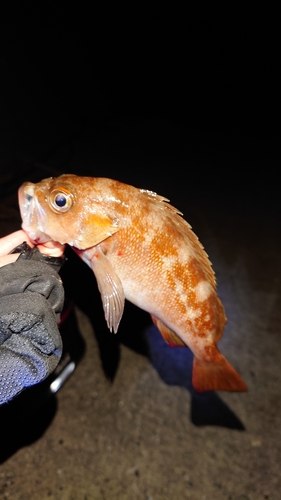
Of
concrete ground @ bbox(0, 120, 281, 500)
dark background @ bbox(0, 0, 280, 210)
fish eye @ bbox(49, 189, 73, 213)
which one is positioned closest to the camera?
fish eye @ bbox(49, 189, 73, 213)

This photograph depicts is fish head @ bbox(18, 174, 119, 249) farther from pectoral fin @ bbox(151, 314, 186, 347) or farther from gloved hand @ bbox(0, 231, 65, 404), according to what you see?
pectoral fin @ bbox(151, 314, 186, 347)

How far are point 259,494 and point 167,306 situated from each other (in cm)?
178

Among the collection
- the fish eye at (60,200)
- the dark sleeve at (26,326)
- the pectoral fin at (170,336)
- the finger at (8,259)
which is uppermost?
the fish eye at (60,200)

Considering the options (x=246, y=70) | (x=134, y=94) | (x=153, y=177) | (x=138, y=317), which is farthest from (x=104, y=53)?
(x=138, y=317)

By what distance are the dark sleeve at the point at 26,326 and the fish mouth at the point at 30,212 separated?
0.49ft

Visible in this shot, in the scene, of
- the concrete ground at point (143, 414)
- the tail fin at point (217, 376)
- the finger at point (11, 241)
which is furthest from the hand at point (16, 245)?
the tail fin at point (217, 376)

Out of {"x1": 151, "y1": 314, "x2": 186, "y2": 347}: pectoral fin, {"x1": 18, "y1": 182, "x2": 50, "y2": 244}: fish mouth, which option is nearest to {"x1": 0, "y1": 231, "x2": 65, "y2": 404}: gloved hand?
{"x1": 18, "y1": 182, "x2": 50, "y2": 244}: fish mouth

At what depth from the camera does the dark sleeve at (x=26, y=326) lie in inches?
59.6

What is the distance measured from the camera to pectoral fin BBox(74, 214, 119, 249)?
180 cm

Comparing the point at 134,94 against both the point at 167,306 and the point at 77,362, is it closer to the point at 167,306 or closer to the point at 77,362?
the point at 77,362

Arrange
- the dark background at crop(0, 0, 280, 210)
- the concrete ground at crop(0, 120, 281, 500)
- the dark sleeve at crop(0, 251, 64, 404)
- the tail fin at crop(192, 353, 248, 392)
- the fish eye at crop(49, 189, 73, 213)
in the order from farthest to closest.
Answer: the dark background at crop(0, 0, 280, 210) → the concrete ground at crop(0, 120, 281, 500) → the tail fin at crop(192, 353, 248, 392) → the fish eye at crop(49, 189, 73, 213) → the dark sleeve at crop(0, 251, 64, 404)

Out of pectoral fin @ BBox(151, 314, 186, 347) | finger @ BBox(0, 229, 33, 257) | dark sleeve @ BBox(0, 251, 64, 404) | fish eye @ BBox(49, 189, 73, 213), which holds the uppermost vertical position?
fish eye @ BBox(49, 189, 73, 213)

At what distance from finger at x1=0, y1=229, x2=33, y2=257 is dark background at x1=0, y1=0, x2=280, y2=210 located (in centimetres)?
143

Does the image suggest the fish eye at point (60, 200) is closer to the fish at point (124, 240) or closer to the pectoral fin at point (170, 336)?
the fish at point (124, 240)
